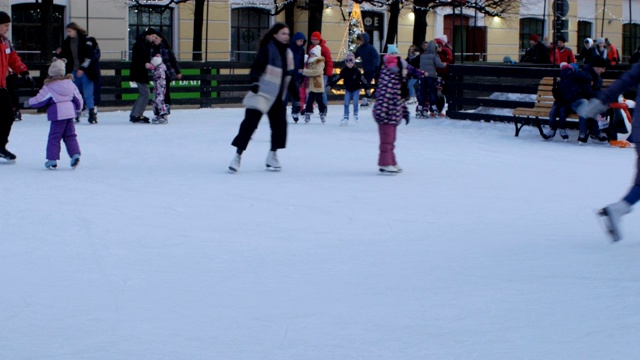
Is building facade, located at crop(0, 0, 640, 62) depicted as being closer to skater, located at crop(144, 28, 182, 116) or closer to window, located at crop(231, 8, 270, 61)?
window, located at crop(231, 8, 270, 61)

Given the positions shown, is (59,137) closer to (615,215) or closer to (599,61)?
(615,215)

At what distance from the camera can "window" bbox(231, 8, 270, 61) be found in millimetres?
31766

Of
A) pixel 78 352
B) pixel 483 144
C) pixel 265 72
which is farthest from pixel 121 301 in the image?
pixel 483 144

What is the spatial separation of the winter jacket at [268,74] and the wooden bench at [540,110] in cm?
551

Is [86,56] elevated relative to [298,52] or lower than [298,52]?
lower

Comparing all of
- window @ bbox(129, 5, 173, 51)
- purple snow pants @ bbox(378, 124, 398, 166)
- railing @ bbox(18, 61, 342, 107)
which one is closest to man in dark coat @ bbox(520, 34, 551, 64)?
railing @ bbox(18, 61, 342, 107)

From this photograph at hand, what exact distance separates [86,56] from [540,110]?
6687mm


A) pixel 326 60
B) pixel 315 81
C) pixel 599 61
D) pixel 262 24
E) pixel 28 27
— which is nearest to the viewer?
pixel 599 61

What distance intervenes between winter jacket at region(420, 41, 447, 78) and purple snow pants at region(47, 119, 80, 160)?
9.44 metres

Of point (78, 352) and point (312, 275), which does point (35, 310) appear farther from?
point (312, 275)

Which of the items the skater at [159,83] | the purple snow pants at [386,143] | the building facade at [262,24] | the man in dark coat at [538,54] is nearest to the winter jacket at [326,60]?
the skater at [159,83]

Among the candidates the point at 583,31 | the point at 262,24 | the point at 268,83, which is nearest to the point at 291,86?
the point at 268,83

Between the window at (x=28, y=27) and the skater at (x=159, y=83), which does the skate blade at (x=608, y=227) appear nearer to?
the skater at (x=159, y=83)

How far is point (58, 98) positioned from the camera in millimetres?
12062
